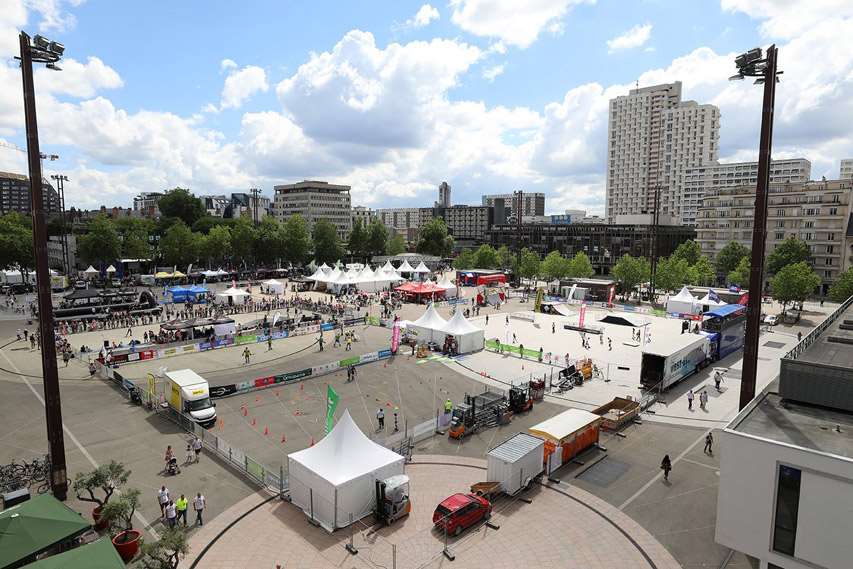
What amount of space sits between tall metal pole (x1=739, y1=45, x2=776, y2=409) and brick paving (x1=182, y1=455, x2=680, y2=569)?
25.5 feet

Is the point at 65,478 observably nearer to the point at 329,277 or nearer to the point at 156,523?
the point at 156,523

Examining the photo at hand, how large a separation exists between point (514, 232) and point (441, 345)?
93.4 metres

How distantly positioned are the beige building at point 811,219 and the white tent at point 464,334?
214ft

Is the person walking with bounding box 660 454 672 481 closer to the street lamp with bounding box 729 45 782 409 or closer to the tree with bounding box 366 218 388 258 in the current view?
the street lamp with bounding box 729 45 782 409

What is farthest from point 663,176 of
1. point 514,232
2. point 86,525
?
point 86,525

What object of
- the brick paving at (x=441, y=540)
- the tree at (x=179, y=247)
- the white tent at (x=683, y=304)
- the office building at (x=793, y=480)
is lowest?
the brick paving at (x=441, y=540)

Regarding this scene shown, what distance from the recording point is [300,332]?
4531 centimetres

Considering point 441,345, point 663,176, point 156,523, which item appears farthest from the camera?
point 663,176

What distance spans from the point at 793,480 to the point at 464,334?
2693 centimetres

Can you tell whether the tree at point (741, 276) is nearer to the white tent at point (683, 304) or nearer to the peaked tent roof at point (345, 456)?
the white tent at point (683, 304)

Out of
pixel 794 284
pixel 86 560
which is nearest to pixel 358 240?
pixel 794 284

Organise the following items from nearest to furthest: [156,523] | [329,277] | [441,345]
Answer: [156,523]
[441,345]
[329,277]

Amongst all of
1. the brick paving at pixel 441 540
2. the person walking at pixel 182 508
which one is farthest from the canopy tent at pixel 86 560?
the person walking at pixel 182 508

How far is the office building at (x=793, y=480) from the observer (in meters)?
11.3
